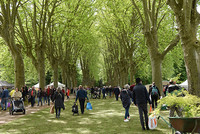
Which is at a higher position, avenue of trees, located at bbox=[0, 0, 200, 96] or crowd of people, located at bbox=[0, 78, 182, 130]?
avenue of trees, located at bbox=[0, 0, 200, 96]

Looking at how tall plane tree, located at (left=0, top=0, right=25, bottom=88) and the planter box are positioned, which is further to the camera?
tall plane tree, located at (left=0, top=0, right=25, bottom=88)

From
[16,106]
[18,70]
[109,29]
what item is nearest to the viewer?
[16,106]

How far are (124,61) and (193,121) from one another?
2975 centimetres

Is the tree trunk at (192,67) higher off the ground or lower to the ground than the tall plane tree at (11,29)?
lower

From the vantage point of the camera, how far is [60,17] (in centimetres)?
2341

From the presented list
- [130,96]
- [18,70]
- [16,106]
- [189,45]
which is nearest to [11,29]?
[18,70]

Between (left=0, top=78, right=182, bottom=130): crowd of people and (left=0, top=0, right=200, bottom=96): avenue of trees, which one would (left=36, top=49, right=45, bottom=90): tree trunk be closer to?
(left=0, top=0, right=200, bottom=96): avenue of trees

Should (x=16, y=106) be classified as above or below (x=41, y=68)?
below

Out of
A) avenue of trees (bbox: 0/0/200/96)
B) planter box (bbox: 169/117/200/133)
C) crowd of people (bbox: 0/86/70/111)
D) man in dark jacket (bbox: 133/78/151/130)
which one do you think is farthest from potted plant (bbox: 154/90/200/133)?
crowd of people (bbox: 0/86/70/111)

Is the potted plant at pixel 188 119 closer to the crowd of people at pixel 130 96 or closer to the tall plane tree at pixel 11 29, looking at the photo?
the crowd of people at pixel 130 96

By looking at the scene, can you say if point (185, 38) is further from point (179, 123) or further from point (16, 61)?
point (16, 61)

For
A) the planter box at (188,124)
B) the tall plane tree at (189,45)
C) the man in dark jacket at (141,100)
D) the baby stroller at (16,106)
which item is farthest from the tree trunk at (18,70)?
the planter box at (188,124)

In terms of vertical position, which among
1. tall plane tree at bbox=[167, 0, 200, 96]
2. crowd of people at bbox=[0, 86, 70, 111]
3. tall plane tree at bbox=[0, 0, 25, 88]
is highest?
tall plane tree at bbox=[0, 0, 25, 88]

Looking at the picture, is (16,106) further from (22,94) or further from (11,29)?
(11,29)
